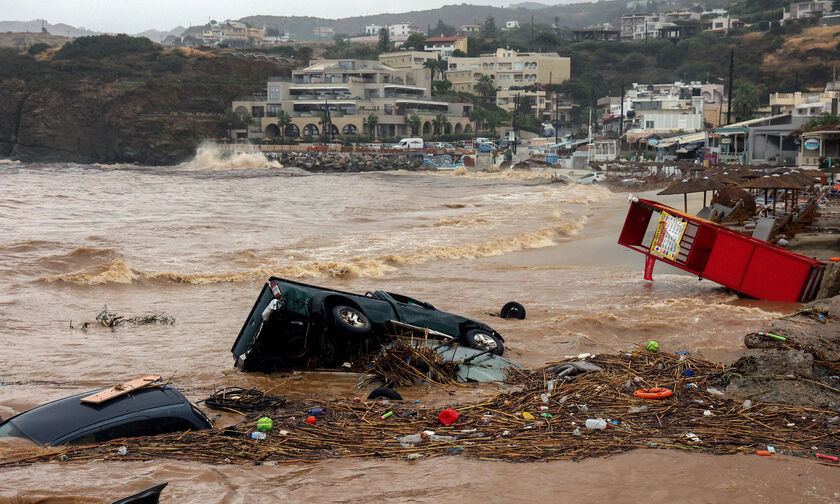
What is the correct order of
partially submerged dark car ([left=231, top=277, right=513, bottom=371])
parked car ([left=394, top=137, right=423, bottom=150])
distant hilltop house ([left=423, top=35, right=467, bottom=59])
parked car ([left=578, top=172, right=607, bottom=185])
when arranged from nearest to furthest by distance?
partially submerged dark car ([left=231, top=277, right=513, bottom=371]) < parked car ([left=578, top=172, right=607, bottom=185]) < parked car ([left=394, top=137, right=423, bottom=150]) < distant hilltop house ([left=423, top=35, right=467, bottom=59])

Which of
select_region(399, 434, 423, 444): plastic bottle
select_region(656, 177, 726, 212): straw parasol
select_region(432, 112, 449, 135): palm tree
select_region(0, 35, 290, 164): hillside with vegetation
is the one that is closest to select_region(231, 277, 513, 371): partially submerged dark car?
select_region(399, 434, 423, 444): plastic bottle

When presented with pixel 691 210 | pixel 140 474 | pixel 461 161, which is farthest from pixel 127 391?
pixel 461 161

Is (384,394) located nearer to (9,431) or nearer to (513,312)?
(9,431)

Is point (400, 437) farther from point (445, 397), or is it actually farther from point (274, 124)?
point (274, 124)

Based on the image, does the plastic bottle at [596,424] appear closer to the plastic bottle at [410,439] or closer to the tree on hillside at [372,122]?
the plastic bottle at [410,439]

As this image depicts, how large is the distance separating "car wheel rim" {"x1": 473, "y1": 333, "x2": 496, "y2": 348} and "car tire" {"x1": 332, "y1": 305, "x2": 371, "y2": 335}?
4.90 feet

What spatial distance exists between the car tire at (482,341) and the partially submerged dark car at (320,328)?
0.28 feet

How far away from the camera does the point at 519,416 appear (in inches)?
255

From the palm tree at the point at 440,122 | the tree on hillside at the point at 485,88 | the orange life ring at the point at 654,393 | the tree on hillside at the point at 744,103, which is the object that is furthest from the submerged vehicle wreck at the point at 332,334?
the tree on hillside at the point at 485,88

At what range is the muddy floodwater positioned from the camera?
4980mm

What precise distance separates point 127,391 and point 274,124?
345ft

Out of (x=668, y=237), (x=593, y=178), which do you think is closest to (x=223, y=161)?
(x=593, y=178)

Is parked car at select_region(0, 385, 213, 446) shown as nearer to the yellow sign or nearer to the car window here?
the car window

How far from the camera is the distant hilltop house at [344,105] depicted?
10750cm
